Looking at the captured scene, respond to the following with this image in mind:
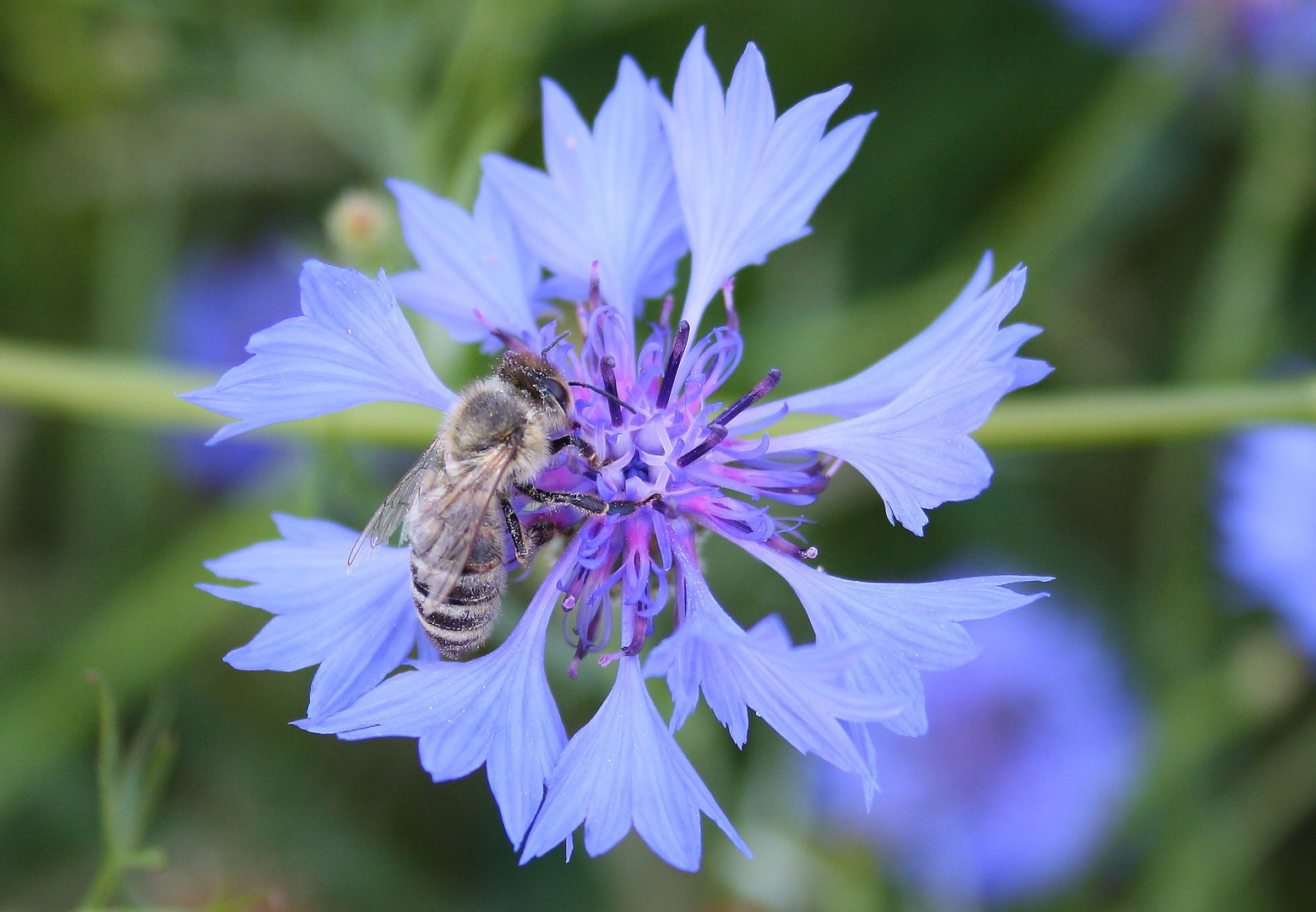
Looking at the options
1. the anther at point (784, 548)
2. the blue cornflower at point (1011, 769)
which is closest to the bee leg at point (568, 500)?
the anther at point (784, 548)

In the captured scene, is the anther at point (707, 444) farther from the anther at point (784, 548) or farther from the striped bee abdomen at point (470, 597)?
the striped bee abdomen at point (470, 597)

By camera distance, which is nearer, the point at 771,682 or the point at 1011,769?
the point at 771,682

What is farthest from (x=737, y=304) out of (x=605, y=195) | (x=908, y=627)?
(x=908, y=627)

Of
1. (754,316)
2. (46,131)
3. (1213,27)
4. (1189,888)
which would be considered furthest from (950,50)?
(46,131)

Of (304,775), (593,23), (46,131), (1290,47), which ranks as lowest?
(304,775)

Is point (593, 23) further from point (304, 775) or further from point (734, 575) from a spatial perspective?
point (304, 775)

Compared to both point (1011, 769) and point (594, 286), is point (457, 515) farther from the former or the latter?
point (1011, 769)

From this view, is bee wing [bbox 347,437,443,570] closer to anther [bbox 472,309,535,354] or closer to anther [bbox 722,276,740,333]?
anther [bbox 472,309,535,354]
